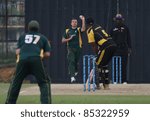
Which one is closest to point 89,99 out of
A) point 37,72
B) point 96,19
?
point 37,72

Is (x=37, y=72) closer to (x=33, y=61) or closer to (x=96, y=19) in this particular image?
(x=33, y=61)

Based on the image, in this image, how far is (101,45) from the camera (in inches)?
835

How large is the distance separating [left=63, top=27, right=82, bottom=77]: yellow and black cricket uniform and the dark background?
2.16m

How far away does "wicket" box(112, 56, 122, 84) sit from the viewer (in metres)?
25.3

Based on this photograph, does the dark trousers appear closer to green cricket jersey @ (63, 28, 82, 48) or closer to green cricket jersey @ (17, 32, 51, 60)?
green cricket jersey @ (63, 28, 82, 48)

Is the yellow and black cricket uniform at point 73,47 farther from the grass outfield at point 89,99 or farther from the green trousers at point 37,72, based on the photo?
the green trousers at point 37,72

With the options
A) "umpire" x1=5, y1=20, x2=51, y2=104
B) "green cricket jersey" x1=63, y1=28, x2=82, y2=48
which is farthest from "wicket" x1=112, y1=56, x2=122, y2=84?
"umpire" x1=5, y1=20, x2=51, y2=104

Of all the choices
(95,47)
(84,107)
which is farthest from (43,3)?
(84,107)

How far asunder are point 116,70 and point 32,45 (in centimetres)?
961

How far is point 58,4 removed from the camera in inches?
1056

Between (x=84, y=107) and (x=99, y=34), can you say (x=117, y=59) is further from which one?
(x=84, y=107)

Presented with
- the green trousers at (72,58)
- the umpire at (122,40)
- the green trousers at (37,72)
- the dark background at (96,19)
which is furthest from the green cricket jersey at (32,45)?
the dark background at (96,19)

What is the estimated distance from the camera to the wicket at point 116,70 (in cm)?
2533

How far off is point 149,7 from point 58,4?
3263 mm
